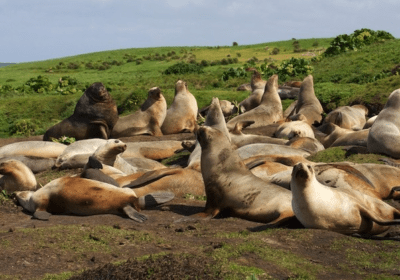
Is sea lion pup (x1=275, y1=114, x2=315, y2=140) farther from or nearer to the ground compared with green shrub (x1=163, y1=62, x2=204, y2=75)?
farther from the ground

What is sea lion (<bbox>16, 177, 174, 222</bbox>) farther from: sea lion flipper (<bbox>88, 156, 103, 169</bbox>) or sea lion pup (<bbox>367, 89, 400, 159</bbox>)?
sea lion pup (<bbox>367, 89, 400, 159</bbox>)

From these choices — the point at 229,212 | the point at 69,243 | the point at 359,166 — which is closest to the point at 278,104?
the point at 359,166

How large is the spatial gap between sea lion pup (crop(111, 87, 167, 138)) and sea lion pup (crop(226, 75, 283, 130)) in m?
1.72

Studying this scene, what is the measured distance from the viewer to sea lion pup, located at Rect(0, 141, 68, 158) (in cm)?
1334

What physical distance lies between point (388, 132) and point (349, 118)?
3.71 m

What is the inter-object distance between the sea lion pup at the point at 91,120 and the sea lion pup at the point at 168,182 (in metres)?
6.33

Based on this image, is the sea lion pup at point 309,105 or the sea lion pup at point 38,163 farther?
the sea lion pup at point 309,105

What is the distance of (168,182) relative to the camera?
9.49 meters

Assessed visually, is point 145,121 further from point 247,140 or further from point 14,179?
point 14,179

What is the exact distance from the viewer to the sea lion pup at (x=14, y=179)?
966 cm

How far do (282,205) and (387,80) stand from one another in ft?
35.2

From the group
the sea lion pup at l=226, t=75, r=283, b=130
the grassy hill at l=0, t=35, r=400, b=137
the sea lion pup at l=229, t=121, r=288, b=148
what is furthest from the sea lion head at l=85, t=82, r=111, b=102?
the sea lion pup at l=229, t=121, r=288, b=148

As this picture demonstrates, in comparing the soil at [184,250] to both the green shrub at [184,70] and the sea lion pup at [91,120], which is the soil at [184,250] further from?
the green shrub at [184,70]

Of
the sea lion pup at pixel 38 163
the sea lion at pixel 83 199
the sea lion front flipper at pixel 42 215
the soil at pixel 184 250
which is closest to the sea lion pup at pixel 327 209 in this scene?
the soil at pixel 184 250
